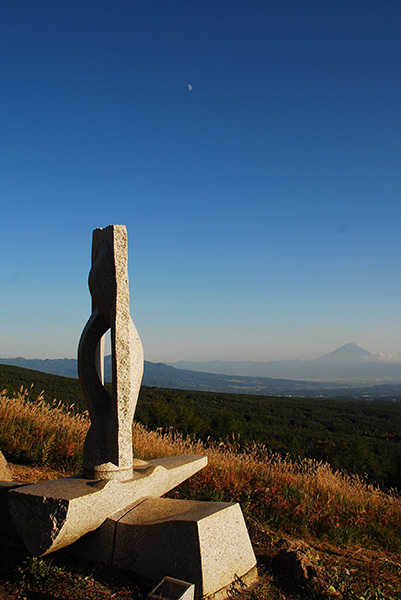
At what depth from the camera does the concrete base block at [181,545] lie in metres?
3.69

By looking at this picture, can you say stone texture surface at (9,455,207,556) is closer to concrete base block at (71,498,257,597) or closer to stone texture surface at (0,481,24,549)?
concrete base block at (71,498,257,597)

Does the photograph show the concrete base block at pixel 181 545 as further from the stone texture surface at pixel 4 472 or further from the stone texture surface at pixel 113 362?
the stone texture surface at pixel 4 472

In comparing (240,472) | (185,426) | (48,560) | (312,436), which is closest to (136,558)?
(48,560)

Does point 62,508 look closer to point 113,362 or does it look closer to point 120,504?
point 120,504

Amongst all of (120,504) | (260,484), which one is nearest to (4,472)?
(120,504)

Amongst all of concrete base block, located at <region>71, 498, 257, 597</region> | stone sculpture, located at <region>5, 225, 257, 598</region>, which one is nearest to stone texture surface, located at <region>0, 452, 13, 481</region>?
stone sculpture, located at <region>5, 225, 257, 598</region>

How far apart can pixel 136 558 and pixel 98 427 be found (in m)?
1.54

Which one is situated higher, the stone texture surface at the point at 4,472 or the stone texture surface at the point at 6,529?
the stone texture surface at the point at 4,472

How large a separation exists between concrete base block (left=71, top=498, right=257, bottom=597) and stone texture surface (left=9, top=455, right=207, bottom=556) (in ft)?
0.64

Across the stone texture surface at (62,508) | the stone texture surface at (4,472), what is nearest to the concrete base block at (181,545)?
the stone texture surface at (62,508)

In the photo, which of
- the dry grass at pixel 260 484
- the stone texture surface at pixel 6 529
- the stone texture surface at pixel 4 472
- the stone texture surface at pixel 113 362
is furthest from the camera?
the dry grass at pixel 260 484

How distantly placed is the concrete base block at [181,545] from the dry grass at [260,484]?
209 centimetres

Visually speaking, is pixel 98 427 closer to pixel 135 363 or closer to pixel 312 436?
pixel 135 363

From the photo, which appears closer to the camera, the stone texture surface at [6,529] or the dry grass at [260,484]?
the stone texture surface at [6,529]
